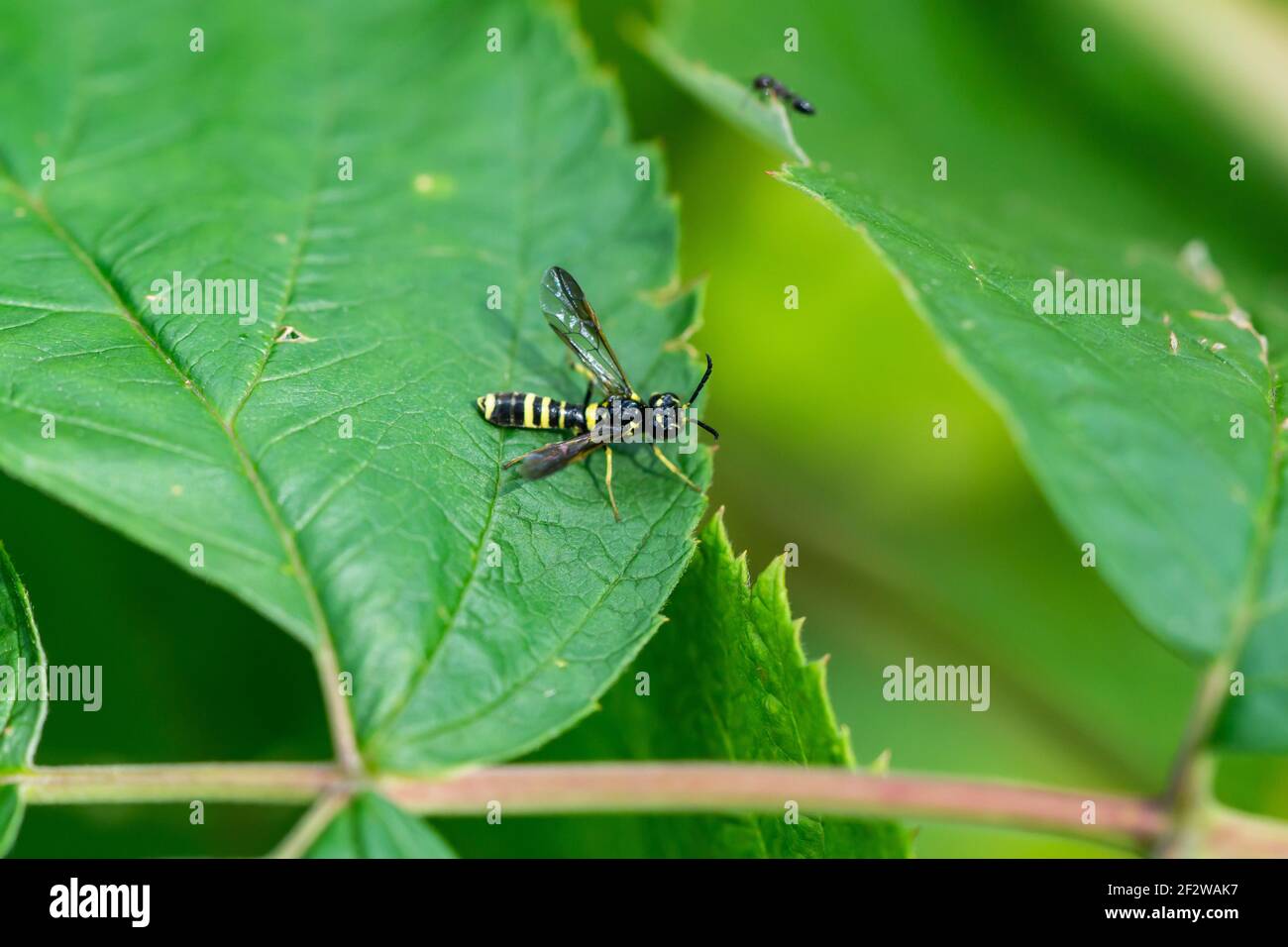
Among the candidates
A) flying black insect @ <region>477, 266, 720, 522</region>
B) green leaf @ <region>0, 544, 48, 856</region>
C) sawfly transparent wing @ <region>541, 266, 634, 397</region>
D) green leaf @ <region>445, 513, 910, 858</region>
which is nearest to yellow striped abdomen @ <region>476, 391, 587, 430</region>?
flying black insect @ <region>477, 266, 720, 522</region>

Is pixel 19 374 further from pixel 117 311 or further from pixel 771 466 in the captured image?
pixel 771 466

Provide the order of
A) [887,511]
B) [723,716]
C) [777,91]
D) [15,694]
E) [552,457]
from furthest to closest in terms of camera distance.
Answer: [887,511]
[777,91]
[552,457]
[723,716]
[15,694]

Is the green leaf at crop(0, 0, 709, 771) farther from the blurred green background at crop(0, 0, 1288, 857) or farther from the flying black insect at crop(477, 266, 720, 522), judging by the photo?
the blurred green background at crop(0, 0, 1288, 857)

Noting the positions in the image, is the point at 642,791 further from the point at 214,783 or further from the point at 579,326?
the point at 579,326

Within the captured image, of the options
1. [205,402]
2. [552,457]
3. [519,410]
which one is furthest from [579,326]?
[205,402]

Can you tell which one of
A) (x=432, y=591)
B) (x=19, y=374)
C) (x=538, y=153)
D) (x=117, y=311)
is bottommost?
(x=432, y=591)

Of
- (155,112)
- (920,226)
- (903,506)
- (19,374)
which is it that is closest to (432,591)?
(19,374)
